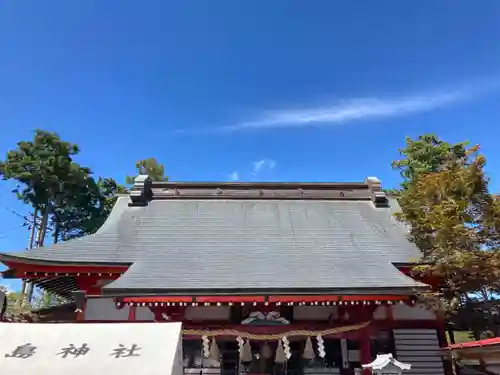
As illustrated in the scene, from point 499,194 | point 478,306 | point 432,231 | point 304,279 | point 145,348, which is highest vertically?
point 499,194

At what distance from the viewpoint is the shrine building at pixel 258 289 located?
305 inches

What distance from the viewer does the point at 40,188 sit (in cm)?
2897

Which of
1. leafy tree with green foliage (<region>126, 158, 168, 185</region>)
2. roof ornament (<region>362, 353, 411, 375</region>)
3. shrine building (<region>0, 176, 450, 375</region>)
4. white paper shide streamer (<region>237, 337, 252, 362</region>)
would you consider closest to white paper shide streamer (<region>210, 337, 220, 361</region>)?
shrine building (<region>0, 176, 450, 375</region>)

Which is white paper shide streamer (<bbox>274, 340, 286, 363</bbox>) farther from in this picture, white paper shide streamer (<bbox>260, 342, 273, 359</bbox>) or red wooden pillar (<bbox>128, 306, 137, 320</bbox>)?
red wooden pillar (<bbox>128, 306, 137, 320</bbox>)

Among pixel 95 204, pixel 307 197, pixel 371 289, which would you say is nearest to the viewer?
pixel 371 289

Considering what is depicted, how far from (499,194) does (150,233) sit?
8701mm

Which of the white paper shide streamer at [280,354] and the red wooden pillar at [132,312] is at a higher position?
A: the red wooden pillar at [132,312]

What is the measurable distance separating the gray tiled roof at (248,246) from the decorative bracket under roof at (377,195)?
0.77ft

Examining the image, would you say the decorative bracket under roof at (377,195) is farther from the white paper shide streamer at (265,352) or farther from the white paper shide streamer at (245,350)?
the white paper shide streamer at (245,350)

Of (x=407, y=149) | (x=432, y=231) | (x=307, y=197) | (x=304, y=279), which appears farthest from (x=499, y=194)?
(x=407, y=149)

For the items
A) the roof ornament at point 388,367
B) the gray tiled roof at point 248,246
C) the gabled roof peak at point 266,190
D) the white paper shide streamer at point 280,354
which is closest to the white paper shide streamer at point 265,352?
the white paper shide streamer at point 280,354

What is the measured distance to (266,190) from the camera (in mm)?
13727

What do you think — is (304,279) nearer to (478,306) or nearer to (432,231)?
(432,231)


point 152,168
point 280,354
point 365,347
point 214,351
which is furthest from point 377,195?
point 152,168
